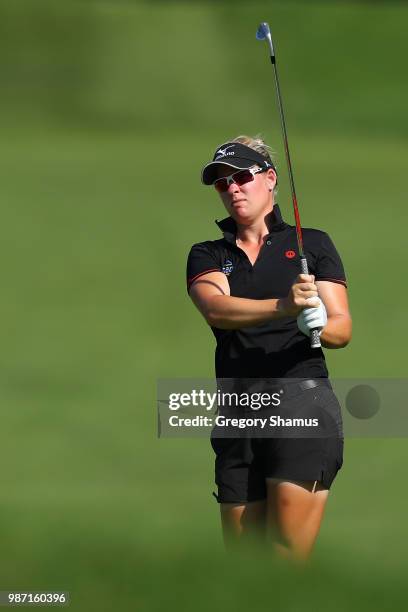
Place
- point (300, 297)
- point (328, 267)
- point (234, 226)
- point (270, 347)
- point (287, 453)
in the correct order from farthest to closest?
point (234, 226) → point (328, 267) → point (270, 347) → point (287, 453) → point (300, 297)

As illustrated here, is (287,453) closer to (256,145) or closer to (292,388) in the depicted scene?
(292,388)

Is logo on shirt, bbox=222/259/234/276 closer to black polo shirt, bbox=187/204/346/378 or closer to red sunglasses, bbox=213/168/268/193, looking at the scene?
black polo shirt, bbox=187/204/346/378

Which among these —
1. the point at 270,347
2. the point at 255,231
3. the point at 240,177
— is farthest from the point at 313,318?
the point at 240,177

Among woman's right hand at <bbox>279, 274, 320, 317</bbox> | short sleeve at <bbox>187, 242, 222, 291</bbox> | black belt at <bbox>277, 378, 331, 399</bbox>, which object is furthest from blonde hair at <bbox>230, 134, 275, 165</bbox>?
black belt at <bbox>277, 378, 331, 399</bbox>

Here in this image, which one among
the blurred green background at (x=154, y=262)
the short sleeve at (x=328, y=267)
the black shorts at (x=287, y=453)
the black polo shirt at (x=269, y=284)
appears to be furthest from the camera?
the short sleeve at (x=328, y=267)

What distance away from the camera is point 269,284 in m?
5.65

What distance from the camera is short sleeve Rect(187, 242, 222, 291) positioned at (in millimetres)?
5774

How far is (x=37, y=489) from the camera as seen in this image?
9.98 meters

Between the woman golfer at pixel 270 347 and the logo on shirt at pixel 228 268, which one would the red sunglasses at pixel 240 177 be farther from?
the logo on shirt at pixel 228 268

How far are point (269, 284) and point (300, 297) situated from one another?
40cm

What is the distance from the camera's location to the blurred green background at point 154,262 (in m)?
4.69

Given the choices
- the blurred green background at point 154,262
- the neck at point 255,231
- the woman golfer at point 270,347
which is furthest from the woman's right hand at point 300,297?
the blurred green background at point 154,262

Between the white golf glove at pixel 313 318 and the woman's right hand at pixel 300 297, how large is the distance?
0.06ft

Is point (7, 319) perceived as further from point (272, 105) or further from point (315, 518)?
point (315, 518)
